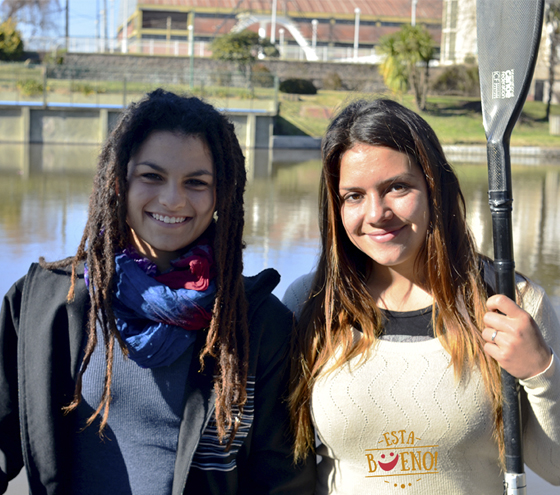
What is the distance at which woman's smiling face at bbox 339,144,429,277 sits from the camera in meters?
2.32

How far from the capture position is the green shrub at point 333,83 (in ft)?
136

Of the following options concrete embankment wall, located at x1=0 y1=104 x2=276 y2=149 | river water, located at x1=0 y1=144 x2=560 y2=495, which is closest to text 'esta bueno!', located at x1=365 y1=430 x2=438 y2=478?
river water, located at x1=0 y1=144 x2=560 y2=495

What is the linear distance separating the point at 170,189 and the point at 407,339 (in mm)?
884

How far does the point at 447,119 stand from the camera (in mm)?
34875

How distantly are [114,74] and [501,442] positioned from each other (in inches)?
1112

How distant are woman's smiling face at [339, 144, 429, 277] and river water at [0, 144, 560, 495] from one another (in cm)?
188

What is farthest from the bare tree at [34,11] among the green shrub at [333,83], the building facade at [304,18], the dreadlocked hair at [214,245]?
the dreadlocked hair at [214,245]

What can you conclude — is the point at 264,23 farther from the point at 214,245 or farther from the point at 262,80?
the point at 214,245

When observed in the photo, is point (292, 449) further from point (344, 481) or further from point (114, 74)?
point (114, 74)

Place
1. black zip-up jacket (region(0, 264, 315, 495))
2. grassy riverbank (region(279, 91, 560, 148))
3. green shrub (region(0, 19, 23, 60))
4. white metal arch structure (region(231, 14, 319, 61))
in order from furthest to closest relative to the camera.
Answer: white metal arch structure (region(231, 14, 319, 61)) → green shrub (region(0, 19, 23, 60)) → grassy riverbank (region(279, 91, 560, 148)) → black zip-up jacket (region(0, 264, 315, 495))

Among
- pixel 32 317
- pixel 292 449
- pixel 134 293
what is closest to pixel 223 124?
pixel 134 293

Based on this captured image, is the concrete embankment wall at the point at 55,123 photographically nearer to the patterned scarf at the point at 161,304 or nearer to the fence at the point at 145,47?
the fence at the point at 145,47

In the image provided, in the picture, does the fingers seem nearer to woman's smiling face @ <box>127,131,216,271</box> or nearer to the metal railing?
woman's smiling face @ <box>127,131,216,271</box>

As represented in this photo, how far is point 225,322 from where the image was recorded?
2.26 meters
